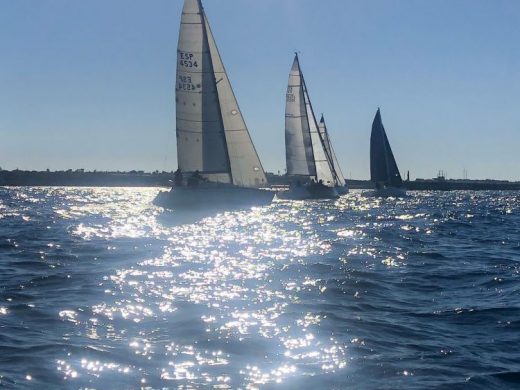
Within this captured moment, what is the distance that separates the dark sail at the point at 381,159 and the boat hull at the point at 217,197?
37773 millimetres

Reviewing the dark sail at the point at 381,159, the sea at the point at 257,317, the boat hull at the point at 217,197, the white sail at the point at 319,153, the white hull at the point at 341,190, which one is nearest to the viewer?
the sea at the point at 257,317

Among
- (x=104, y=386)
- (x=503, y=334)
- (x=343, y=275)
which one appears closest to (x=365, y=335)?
(x=503, y=334)

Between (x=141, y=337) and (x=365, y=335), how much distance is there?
8.56 ft

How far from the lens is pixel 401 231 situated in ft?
81.5

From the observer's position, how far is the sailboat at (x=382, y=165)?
234 feet

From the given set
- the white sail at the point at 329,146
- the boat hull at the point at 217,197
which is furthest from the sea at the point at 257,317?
the white sail at the point at 329,146

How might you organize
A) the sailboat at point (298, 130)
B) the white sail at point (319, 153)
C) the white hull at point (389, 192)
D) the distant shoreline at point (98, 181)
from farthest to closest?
1. the distant shoreline at point (98, 181)
2. the white hull at point (389, 192)
3. the white sail at point (319, 153)
4. the sailboat at point (298, 130)

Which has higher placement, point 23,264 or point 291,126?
point 291,126

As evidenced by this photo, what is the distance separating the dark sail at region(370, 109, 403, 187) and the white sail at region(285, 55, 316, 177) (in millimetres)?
17468

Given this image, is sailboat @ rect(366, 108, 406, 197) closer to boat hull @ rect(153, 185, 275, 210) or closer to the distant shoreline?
boat hull @ rect(153, 185, 275, 210)

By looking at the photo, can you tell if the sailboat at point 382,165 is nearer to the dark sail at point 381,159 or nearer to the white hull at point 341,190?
the dark sail at point 381,159

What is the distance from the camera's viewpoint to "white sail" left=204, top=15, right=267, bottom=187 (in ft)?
131

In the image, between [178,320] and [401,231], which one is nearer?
[178,320]

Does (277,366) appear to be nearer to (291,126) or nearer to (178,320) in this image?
(178,320)
